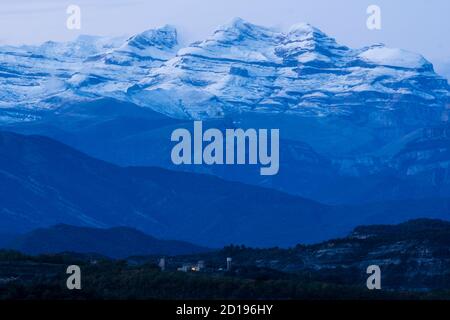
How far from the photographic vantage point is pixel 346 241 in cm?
13538

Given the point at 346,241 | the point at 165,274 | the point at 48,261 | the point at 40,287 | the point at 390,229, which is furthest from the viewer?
the point at 390,229

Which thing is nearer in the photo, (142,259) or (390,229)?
(142,259)

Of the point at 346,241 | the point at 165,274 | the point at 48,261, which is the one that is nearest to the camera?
the point at 165,274

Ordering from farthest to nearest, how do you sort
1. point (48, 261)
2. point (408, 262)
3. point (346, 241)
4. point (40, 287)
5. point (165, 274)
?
point (346, 241)
point (408, 262)
point (48, 261)
point (165, 274)
point (40, 287)
